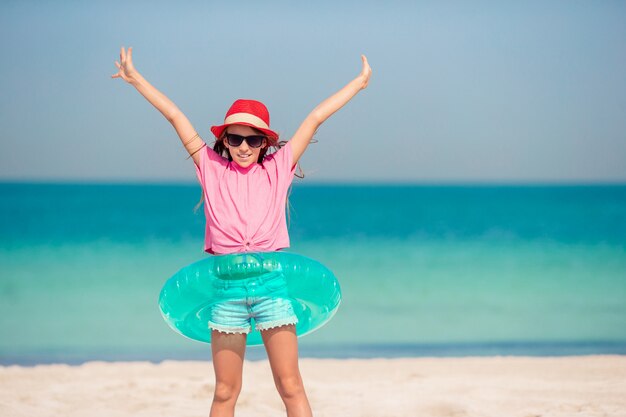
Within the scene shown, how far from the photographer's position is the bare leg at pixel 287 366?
3662mm

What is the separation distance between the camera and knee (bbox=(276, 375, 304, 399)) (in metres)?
3.67

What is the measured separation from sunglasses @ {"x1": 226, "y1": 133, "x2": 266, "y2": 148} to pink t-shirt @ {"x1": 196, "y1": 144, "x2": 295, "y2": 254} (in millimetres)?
85

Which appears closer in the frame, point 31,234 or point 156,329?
point 156,329

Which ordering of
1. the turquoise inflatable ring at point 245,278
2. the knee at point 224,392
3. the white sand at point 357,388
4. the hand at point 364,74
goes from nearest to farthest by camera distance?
the turquoise inflatable ring at point 245,278
the knee at point 224,392
the hand at point 364,74
the white sand at point 357,388

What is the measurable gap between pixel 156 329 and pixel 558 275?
22.9 feet

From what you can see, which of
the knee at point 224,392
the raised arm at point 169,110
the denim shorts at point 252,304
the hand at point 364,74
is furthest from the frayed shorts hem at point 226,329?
the hand at point 364,74

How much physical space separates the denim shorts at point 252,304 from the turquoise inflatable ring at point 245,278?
20mm

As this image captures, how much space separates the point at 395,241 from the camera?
20328mm

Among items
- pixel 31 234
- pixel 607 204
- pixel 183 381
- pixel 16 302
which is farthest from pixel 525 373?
pixel 607 204

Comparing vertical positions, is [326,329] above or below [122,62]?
below

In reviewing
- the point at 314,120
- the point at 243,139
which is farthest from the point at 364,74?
the point at 243,139

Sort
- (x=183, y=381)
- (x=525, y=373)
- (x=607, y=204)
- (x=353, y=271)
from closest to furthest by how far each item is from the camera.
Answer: (x=183, y=381), (x=525, y=373), (x=353, y=271), (x=607, y=204)

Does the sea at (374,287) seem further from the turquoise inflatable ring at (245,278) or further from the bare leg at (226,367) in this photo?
the bare leg at (226,367)

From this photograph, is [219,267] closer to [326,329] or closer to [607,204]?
[326,329]
